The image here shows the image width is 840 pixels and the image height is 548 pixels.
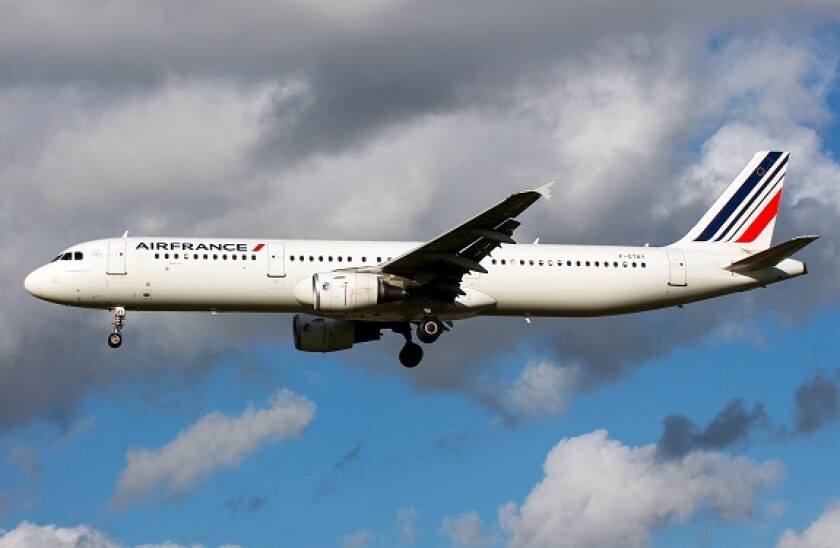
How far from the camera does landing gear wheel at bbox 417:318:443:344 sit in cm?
6594

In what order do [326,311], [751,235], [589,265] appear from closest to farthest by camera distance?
[326,311] → [589,265] → [751,235]

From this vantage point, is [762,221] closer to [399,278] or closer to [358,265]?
[399,278]

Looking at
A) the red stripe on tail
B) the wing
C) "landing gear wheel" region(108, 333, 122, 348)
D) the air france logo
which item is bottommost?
"landing gear wheel" region(108, 333, 122, 348)

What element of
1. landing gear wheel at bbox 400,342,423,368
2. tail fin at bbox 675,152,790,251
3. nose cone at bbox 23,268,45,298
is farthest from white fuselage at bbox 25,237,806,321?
landing gear wheel at bbox 400,342,423,368

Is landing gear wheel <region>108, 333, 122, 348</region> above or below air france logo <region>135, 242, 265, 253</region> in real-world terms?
below

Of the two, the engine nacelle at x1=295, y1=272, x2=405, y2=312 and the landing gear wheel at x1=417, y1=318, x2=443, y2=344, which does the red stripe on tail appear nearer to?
the landing gear wheel at x1=417, y1=318, x2=443, y2=344

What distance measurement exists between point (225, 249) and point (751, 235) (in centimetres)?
2292

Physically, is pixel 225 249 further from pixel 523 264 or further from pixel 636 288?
pixel 636 288

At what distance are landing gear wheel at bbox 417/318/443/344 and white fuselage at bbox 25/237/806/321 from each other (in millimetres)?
531

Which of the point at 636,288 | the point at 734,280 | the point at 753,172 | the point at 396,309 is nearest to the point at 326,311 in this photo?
the point at 396,309

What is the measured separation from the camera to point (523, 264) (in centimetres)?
6644

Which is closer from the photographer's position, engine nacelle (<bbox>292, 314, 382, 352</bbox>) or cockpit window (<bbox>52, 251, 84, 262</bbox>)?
cockpit window (<bbox>52, 251, 84, 262</bbox>)

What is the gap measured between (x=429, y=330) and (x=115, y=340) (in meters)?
12.2

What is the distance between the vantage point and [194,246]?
64.4 m
